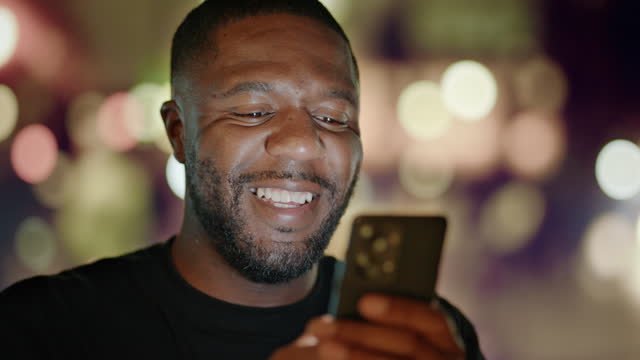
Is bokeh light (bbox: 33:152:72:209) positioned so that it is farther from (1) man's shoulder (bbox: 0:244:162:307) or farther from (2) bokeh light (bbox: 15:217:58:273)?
(1) man's shoulder (bbox: 0:244:162:307)

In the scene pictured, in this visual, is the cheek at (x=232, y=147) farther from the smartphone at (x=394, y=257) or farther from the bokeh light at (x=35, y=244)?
the bokeh light at (x=35, y=244)

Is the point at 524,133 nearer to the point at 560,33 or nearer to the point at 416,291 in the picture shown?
the point at 560,33

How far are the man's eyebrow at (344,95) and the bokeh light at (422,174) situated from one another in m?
5.86

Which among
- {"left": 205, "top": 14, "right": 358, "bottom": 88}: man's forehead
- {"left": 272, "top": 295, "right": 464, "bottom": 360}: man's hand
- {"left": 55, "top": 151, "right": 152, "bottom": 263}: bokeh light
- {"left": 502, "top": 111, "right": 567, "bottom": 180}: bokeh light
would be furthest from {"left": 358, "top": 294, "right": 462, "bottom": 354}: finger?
{"left": 502, "top": 111, "right": 567, "bottom": 180}: bokeh light

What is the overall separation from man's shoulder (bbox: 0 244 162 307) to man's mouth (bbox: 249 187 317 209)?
36 centimetres

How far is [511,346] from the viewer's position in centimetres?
598

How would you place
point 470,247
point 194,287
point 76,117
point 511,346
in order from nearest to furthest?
1. point 194,287
2. point 511,346
3. point 76,117
4. point 470,247

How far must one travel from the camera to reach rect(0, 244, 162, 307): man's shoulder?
1626 millimetres

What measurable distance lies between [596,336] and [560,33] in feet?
10.6

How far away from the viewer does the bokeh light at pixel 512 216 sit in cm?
721

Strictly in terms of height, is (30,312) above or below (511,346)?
above

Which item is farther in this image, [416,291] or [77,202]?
[77,202]

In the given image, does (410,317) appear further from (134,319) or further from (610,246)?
(610,246)

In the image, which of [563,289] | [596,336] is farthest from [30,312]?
[563,289]
